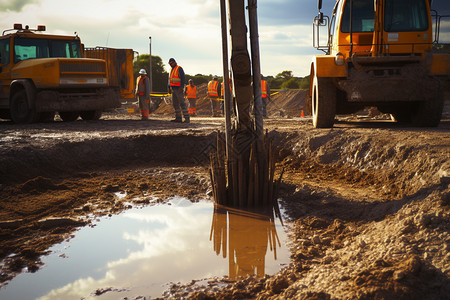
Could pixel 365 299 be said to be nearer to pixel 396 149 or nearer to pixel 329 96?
pixel 396 149

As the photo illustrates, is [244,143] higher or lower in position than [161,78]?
lower

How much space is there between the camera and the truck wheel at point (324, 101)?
766 centimetres

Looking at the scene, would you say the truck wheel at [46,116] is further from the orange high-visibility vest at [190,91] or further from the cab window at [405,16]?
the cab window at [405,16]

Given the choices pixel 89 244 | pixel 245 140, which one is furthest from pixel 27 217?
pixel 245 140

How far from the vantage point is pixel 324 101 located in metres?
7.72

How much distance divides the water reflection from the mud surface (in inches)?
8.5

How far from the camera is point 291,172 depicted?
6562 millimetres

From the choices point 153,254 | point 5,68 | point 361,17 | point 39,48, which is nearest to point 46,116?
point 5,68

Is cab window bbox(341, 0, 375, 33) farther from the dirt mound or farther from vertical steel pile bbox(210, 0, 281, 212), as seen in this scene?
the dirt mound

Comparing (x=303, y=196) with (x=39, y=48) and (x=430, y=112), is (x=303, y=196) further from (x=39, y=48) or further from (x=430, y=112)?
(x=39, y=48)

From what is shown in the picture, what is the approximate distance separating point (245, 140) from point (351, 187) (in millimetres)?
1529

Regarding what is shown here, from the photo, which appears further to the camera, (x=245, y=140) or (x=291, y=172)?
(x=291, y=172)

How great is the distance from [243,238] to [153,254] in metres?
0.91

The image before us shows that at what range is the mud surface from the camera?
8.96 ft
